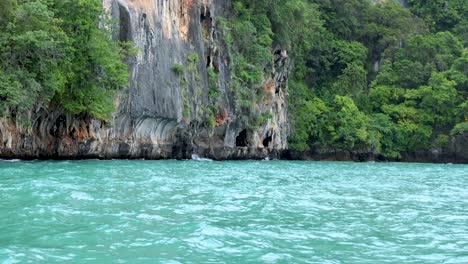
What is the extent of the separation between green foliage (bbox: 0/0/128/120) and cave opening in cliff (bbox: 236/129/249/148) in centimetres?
1564

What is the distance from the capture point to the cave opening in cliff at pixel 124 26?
2592 centimetres

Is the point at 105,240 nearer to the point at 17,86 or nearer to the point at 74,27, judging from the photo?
the point at 17,86

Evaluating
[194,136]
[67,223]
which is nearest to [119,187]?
[67,223]

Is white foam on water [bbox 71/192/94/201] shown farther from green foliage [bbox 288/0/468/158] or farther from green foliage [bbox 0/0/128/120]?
green foliage [bbox 288/0/468/158]

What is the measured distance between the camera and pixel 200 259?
7.01 m

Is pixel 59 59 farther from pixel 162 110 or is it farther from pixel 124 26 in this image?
pixel 162 110

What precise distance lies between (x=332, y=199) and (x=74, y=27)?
13.2 meters

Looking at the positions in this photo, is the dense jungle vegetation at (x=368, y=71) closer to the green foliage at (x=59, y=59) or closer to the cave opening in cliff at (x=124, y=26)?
the cave opening in cliff at (x=124, y=26)

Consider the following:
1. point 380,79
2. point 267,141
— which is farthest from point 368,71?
point 267,141

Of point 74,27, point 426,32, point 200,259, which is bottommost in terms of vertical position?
point 200,259

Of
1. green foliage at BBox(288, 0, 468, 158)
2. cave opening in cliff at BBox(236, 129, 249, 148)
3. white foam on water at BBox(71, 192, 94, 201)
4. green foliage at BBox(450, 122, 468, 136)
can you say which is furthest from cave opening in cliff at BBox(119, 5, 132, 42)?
green foliage at BBox(450, 122, 468, 136)

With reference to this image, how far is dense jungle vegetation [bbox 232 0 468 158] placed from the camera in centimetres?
4662

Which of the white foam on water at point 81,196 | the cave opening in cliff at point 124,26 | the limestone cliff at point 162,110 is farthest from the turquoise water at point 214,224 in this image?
the cave opening in cliff at point 124,26

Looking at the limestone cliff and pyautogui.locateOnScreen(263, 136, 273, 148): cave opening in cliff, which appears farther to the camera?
pyautogui.locateOnScreen(263, 136, 273, 148): cave opening in cliff
